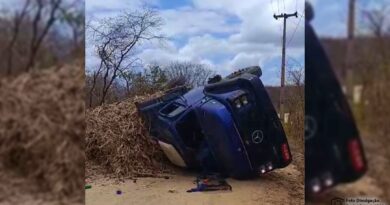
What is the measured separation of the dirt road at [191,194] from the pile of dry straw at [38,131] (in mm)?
374

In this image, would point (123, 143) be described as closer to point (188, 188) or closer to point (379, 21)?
point (188, 188)

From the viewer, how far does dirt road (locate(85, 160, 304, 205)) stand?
4633 mm

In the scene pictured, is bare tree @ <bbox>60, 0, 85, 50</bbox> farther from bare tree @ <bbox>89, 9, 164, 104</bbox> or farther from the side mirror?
the side mirror

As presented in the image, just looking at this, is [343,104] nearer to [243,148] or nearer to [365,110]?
[365,110]

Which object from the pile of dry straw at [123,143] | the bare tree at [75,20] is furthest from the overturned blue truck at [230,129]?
the bare tree at [75,20]

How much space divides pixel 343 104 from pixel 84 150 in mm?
2167

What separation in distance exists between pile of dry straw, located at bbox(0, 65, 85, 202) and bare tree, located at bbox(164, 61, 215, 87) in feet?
2.87

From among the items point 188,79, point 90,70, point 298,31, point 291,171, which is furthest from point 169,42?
point 291,171

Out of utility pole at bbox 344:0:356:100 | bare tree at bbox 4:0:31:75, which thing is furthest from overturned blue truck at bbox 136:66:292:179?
bare tree at bbox 4:0:31:75

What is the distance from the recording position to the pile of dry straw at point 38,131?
→ 4559 millimetres

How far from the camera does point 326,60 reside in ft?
14.1

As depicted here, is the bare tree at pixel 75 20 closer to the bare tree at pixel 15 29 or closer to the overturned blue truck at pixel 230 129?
the bare tree at pixel 15 29

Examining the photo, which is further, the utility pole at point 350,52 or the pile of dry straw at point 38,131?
the pile of dry straw at point 38,131

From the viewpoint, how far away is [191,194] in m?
4.72
